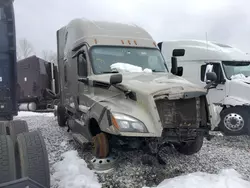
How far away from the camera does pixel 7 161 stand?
3.01m

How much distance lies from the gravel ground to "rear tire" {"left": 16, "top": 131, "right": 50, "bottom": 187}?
1.31 m

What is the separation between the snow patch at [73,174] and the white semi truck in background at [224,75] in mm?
4201

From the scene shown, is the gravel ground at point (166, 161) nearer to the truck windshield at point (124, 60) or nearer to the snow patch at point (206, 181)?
the snow patch at point (206, 181)

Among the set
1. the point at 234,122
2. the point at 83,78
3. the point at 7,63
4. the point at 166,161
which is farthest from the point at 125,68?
the point at 234,122

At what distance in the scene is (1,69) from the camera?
475cm

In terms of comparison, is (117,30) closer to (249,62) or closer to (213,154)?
(213,154)

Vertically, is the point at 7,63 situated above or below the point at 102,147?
above

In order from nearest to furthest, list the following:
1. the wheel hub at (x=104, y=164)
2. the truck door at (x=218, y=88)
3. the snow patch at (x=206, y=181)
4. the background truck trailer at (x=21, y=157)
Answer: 1. the background truck trailer at (x=21, y=157)
2. the snow patch at (x=206, y=181)
3. the wheel hub at (x=104, y=164)
4. the truck door at (x=218, y=88)

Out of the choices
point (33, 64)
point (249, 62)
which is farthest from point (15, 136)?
point (33, 64)

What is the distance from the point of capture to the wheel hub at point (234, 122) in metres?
8.66

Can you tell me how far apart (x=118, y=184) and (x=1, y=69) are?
263 cm

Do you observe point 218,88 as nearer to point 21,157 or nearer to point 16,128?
point 16,128

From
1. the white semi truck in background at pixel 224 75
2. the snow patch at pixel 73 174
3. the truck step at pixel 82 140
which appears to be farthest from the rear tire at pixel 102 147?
the white semi truck in background at pixel 224 75

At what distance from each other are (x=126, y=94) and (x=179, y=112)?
93 cm
